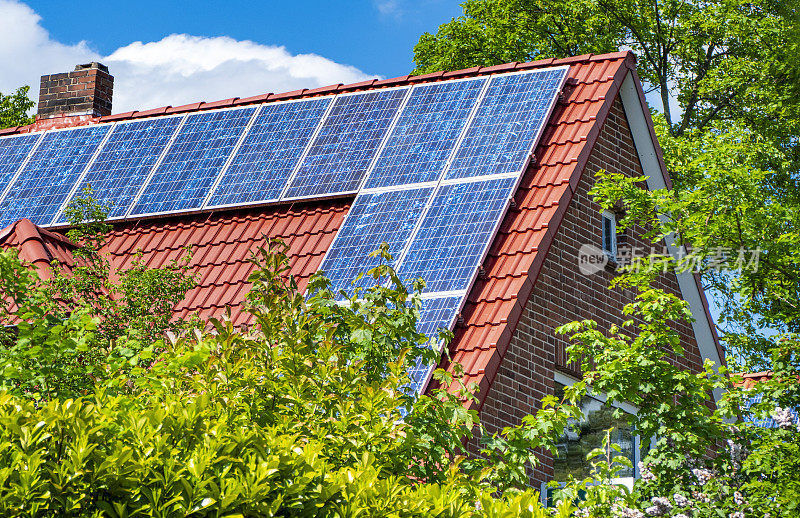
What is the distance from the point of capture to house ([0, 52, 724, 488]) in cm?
1195

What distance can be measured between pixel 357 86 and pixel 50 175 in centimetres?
476

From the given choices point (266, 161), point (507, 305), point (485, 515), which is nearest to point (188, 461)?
point (485, 515)

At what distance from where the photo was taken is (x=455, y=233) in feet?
40.4

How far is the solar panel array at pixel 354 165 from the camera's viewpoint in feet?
40.7

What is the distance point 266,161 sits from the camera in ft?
50.1

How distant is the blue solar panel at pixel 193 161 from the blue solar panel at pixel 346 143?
1.44 metres

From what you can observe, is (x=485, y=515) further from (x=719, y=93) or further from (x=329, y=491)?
(x=719, y=93)

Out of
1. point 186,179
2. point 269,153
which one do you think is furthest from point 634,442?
point 186,179

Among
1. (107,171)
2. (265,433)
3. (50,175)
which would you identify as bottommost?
(265,433)

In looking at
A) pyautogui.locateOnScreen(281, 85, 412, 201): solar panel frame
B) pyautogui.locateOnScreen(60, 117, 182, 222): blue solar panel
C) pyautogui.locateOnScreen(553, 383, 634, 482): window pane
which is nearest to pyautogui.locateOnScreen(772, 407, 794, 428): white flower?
pyautogui.locateOnScreen(553, 383, 634, 482): window pane

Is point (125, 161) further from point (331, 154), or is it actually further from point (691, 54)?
point (691, 54)

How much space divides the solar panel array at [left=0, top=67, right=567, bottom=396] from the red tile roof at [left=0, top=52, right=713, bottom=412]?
0.27 m

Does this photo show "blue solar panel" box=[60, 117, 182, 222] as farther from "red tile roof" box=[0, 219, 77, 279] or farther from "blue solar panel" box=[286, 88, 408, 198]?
"blue solar panel" box=[286, 88, 408, 198]

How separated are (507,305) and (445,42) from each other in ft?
71.7
